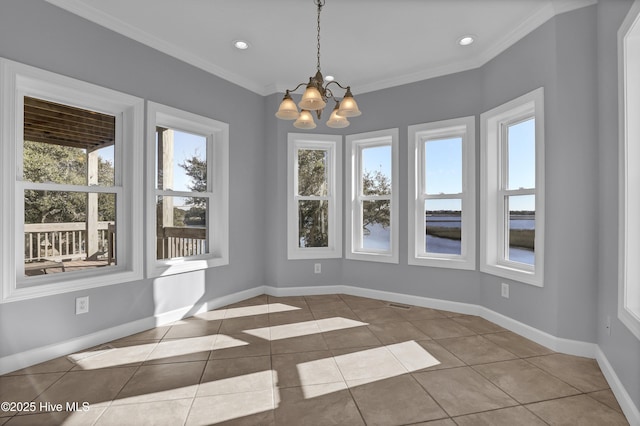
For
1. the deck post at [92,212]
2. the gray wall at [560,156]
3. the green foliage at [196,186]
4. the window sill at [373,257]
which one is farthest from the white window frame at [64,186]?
the gray wall at [560,156]

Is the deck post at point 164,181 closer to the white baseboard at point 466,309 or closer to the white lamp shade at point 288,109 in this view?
the white baseboard at point 466,309

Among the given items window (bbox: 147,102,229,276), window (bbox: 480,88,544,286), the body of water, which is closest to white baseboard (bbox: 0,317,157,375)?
window (bbox: 147,102,229,276)

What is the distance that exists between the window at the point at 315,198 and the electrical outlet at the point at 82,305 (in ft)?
7.38

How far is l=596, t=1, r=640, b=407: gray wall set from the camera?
2.07 metres

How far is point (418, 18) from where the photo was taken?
9.21 feet

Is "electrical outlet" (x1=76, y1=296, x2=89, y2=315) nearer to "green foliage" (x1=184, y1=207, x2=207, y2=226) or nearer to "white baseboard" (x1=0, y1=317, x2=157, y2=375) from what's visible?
"white baseboard" (x1=0, y1=317, x2=157, y2=375)

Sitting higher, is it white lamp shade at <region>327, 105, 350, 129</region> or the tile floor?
white lamp shade at <region>327, 105, 350, 129</region>

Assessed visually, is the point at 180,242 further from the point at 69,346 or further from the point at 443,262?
the point at 443,262

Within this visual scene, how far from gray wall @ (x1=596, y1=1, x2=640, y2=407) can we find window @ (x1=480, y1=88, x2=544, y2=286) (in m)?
0.41

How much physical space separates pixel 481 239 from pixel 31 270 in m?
4.07

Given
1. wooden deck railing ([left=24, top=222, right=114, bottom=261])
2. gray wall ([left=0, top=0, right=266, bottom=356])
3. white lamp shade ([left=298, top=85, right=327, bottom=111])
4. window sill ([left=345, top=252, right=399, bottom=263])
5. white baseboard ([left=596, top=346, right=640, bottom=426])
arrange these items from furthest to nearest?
window sill ([left=345, top=252, right=399, bottom=263]) → wooden deck railing ([left=24, top=222, right=114, bottom=261]) → gray wall ([left=0, top=0, right=266, bottom=356]) → white lamp shade ([left=298, top=85, right=327, bottom=111]) → white baseboard ([left=596, top=346, right=640, bottom=426])

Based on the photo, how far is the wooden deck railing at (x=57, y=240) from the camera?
2.49 m

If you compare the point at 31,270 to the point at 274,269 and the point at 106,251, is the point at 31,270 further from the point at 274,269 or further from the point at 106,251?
the point at 274,269

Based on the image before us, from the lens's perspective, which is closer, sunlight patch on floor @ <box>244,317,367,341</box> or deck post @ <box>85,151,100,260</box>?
deck post @ <box>85,151,100,260</box>
